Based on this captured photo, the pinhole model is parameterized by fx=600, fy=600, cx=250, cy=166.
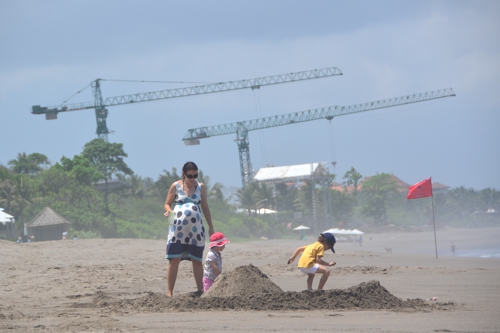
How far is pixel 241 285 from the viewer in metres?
6.42

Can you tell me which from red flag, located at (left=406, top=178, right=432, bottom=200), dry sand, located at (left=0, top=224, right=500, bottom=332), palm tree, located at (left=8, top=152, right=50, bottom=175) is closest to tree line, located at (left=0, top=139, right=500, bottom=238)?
palm tree, located at (left=8, top=152, right=50, bottom=175)

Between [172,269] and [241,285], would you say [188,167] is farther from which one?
[241,285]

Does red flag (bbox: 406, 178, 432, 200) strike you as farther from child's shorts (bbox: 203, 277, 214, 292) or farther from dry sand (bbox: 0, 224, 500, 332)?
child's shorts (bbox: 203, 277, 214, 292)

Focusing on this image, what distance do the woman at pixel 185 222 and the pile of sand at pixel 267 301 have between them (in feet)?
1.61

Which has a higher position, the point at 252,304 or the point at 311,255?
the point at 311,255

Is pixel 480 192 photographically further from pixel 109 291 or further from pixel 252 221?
pixel 109 291

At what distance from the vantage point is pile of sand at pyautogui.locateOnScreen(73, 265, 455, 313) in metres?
5.76

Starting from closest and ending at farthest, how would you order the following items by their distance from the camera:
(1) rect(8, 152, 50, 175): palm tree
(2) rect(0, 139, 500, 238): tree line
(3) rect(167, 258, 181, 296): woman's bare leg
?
1. (3) rect(167, 258, 181, 296): woman's bare leg
2. (2) rect(0, 139, 500, 238): tree line
3. (1) rect(8, 152, 50, 175): palm tree

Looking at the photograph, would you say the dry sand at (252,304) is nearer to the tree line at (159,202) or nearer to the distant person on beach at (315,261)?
the distant person on beach at (315,261)

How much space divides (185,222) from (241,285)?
92 cm

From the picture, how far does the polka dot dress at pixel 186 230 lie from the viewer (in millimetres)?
6598

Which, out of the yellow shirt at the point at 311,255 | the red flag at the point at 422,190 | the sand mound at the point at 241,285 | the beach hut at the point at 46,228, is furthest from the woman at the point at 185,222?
the beach hut at the point at 46,228

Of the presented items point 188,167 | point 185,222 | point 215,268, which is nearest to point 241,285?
point 215,268

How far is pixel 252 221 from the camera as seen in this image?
5884 centimetres
